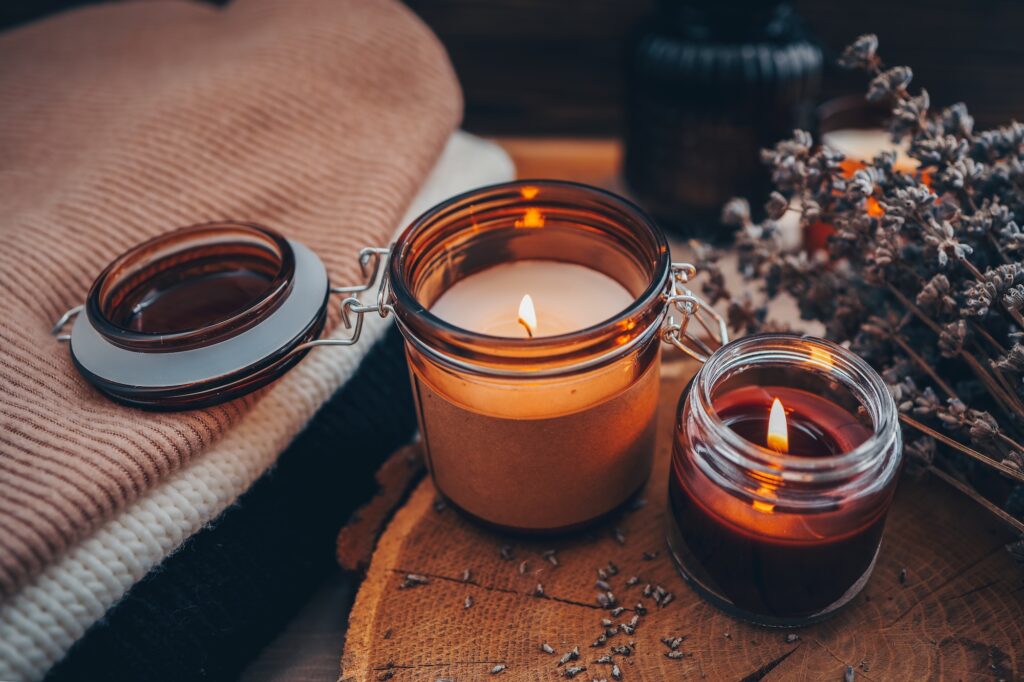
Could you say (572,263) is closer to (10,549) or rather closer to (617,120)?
(10,549)

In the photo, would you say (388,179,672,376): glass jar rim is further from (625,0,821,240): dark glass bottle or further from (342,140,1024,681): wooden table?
(625,0,821,240): dark glass bottle

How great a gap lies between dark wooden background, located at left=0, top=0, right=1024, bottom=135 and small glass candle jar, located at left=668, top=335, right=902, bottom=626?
69cm

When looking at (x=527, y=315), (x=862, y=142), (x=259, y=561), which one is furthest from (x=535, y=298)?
(x=862, y=142)

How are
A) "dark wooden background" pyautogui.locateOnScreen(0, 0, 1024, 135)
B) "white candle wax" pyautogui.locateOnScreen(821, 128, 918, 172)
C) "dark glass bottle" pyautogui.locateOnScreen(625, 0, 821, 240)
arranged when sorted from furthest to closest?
1. "dark wooden background" pyautogui.locateOnScreen(0, 0, 1024, 135)
2. "white candle wax" pyautogui.locateOnScreen(821, 128, 918, 172)
3. "dark glass bottle" pyautogui.locateOnScreen(625, 0, 821, 240)

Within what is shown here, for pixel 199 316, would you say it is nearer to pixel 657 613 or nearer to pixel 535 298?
pixel 535 298

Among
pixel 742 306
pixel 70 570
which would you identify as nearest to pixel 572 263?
pixel 742 306

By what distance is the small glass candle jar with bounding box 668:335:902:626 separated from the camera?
0.48m

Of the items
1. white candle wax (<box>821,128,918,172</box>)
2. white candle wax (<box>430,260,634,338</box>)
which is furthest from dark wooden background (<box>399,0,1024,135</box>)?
white candle wax (<box>430,260,634,338</box>)

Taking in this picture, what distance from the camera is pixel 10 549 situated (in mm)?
466

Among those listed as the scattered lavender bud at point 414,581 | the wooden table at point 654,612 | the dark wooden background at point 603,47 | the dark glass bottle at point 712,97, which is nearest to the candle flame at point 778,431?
the wooden table at point 654,612

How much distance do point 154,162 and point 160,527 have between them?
367 mm

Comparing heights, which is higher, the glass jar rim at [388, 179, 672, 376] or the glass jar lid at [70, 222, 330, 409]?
the glass jar rim at [388, 179, 672, 376]

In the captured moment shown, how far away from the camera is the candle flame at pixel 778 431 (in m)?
0.52

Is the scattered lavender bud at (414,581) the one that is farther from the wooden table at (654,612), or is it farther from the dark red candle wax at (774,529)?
the dark red candle wax at (774,529)
